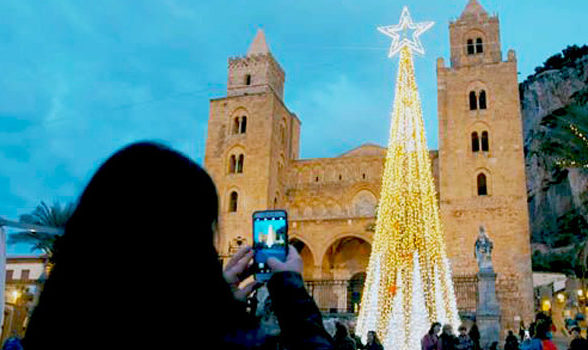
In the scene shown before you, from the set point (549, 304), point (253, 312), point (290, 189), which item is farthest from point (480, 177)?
point (253, 312)

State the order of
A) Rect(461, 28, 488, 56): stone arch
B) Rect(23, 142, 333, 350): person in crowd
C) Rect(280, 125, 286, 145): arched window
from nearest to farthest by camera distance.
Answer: Rect(23, 142, 333, 350): person in crowd
Rect(461, 28, 488, 56): stone arch
Rect(280, 125, 286, 145): arched window

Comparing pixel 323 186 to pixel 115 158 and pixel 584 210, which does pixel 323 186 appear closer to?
pixel 584 210

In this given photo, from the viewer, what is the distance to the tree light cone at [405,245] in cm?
1525

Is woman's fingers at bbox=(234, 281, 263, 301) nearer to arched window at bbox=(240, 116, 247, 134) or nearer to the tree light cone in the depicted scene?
the tree light cone

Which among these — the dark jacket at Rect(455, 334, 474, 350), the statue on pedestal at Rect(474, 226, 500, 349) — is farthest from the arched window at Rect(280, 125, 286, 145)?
the dark jacket at Rect(455, 334, 474, 350)

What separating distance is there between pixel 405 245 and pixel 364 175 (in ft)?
38.7

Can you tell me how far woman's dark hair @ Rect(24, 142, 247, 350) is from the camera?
3.09 feet

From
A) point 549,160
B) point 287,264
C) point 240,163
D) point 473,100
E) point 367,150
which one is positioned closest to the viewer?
point 287,264

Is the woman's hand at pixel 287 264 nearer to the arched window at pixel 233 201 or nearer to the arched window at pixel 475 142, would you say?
the arched window at pixel 475 142

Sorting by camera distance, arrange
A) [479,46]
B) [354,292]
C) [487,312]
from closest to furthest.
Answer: [487,312] → [354,292] → [479,46]

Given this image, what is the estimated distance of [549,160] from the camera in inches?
1358

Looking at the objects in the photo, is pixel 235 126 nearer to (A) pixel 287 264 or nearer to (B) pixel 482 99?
(B) pixel 482 99

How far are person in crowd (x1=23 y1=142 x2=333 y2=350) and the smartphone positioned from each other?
24cm

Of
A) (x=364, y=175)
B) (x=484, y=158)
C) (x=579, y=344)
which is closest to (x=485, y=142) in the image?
(x=484, y=158)
